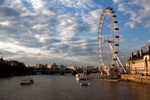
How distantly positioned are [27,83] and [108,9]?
36570 mm

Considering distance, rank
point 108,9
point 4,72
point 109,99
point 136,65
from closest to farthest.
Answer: point 109,99, point 108,9, point 136,65, point 4,72

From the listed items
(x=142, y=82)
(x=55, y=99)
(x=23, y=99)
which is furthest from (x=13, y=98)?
(x=142, y=82)

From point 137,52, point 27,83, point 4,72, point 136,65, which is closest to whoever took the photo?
point 27,83

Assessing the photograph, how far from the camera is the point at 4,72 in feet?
294

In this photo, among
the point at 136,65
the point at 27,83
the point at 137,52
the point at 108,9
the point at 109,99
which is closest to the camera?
the point at 109,99

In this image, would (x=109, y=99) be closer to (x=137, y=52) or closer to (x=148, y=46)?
(x=148, y=46)

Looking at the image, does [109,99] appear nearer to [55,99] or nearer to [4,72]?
[55,99]

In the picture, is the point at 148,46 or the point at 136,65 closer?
the point at 148,46

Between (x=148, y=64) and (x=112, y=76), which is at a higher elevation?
(x=148, y=64)

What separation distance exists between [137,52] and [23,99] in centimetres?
5713

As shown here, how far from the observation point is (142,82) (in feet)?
137

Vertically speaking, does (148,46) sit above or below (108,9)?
below

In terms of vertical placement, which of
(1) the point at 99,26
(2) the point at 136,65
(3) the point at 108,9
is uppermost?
(3) the point at 108,9

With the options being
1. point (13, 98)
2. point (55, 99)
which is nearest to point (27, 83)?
point (13, 98)
